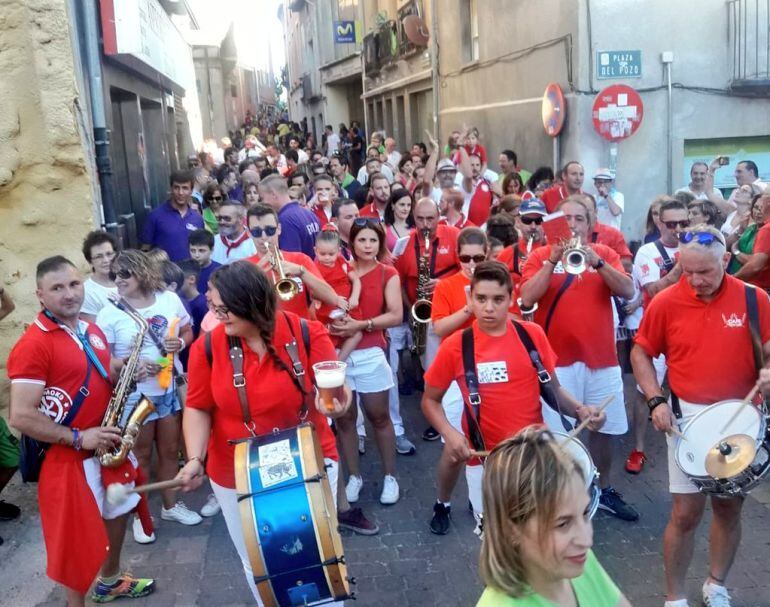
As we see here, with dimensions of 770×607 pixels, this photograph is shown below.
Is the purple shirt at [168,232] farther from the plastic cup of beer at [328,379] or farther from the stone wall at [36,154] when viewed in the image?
the plastic cup of beer at [328,379]

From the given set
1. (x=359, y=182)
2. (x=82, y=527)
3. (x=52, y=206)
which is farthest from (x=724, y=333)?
(x=359, y=182)

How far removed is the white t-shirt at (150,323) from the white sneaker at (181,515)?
0.86m

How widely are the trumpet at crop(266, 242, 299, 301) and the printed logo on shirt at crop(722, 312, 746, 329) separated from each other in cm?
249

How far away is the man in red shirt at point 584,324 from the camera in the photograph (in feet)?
16.6

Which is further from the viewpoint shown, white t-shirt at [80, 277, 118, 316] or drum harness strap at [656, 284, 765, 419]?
white t-shirt at [80, 277, 118, 316]

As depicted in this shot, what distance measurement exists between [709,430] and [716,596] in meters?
1.03

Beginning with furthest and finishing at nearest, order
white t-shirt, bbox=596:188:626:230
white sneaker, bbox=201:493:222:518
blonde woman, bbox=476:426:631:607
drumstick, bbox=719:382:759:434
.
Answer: white t-shirt, bbox=596:188:626:230, white sneaker, bbox=201:493:222:518, drumstick, bbox=719:382:759:434, blonde woman, bbox=476:426:631:607

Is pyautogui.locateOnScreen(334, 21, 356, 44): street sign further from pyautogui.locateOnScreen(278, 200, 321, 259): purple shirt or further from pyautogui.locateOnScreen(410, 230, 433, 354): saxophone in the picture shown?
pyautogui.locateOnScreen(410, 230, 433, 354): saxophone

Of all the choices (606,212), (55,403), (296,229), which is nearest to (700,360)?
(55,403)

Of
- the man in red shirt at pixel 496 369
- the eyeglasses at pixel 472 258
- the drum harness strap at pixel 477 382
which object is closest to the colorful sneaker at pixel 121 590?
the man in red shirt at pixel 496 369

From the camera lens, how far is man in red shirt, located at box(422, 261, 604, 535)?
4.07m

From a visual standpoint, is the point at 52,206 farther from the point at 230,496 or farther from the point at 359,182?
the point at 359,182

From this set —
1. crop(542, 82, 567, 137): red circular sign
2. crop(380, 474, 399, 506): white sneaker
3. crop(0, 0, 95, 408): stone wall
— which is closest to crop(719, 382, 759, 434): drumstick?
crop(380, 474, 399, 506): white sneaker

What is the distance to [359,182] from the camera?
542 inches
